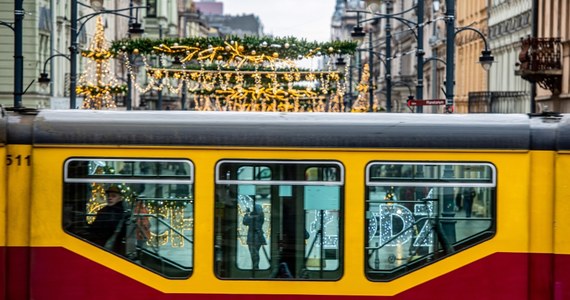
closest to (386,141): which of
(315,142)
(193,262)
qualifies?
(315,142)

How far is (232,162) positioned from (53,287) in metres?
1.95

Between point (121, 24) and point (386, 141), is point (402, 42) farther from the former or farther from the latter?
point (386, 141)

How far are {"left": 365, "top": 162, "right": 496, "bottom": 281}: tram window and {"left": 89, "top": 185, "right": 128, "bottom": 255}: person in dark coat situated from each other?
219cm

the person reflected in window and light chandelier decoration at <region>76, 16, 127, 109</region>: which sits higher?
light chandelier decoration at <region>76, 16, 127, 109</region>

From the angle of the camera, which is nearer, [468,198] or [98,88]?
[468,198]

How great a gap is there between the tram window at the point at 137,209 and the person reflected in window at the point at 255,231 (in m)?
0.51

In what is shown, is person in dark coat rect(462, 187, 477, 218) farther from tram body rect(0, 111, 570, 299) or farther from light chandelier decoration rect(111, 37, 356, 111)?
light chandelier decoration rect(111, 37, 356, 111)

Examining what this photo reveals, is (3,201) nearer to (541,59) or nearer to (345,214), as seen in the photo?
(345,214)

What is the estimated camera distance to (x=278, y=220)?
43.3 feet

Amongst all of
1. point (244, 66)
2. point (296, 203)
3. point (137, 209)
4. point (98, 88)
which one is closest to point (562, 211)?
point (296, 203)

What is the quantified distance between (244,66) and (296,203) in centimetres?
2307

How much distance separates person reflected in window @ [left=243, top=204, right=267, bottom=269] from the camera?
520 inches

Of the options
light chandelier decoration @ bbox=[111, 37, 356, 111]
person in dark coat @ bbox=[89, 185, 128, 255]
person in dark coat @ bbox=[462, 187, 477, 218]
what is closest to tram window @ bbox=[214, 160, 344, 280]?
person in dark coat @ bbox=[89, 185, 128, 255]

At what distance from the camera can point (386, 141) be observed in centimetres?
1322
